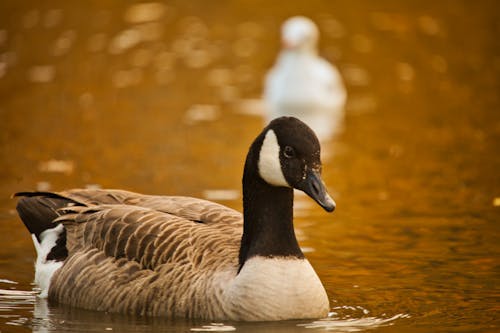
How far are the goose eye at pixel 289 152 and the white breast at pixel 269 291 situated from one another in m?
0.86

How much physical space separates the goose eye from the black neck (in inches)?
13.2

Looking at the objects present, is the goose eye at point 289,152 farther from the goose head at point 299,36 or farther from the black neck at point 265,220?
the goose head at point 299,36

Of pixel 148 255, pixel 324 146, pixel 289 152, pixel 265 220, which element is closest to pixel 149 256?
pixel 148 255

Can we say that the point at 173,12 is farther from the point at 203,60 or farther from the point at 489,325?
the point at 489,325

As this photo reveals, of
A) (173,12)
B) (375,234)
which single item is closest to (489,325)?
(375,234)

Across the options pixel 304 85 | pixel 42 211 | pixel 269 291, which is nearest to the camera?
pixel 269 291

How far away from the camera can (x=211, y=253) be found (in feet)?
33.7

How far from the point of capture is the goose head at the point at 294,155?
995 cm

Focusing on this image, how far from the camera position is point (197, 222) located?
35.4 ft

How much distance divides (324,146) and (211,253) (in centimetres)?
851

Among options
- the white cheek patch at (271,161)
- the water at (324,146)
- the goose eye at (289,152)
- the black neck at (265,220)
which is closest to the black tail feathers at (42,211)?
the water at (324,146)

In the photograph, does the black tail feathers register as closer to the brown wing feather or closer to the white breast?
the brown wing feather

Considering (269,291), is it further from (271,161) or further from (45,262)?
(45,262)

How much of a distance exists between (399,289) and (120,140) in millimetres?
7915
